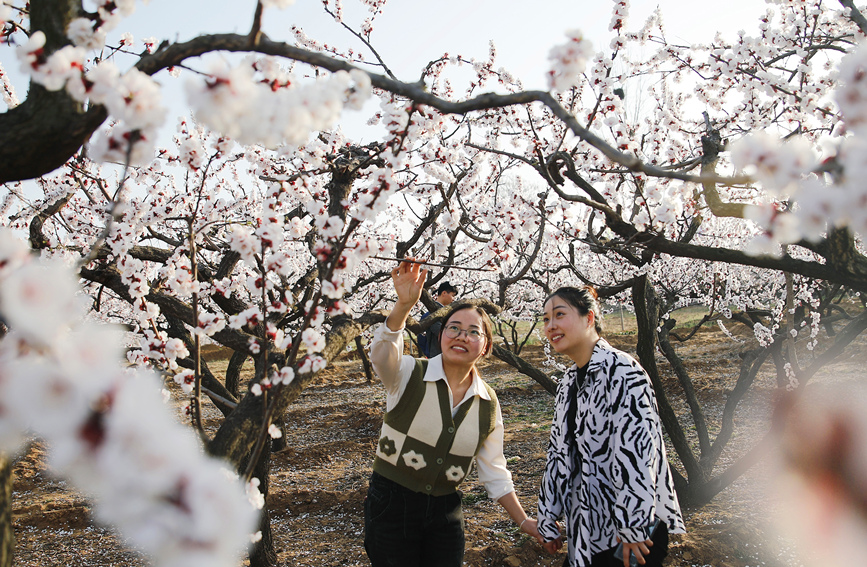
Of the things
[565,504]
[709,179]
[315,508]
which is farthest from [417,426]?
[315,508]

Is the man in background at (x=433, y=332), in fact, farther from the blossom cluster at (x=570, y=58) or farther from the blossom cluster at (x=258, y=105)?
the blossom cluster at (x=258, y=105)

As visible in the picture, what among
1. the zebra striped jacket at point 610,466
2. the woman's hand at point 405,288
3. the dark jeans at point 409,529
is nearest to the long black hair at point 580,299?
the zebra striped jacket at point 610,466

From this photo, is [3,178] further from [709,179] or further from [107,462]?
[709,179]

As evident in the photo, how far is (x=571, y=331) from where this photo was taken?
7.96 feet

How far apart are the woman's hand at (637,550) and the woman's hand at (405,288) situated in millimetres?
1242

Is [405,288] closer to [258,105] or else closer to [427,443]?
[427,443]

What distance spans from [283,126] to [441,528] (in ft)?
6.40

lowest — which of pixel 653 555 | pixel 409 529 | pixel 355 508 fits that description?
pixel 355 508

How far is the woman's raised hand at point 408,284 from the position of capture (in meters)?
2.14

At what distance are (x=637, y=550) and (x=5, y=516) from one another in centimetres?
209

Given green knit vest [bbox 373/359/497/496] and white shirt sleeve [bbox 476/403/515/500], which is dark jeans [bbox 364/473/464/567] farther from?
white shirt sleeve [bbox 476/403/515/500]

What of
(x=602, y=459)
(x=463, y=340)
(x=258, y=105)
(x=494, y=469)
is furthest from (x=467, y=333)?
(x=258, y=105)

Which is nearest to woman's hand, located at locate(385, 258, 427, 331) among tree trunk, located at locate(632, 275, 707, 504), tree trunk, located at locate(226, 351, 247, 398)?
tree trunk, located at locate(632, 275, 707, 504)

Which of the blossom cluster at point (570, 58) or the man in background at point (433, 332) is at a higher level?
the blossom cluster at point (570, 58)
